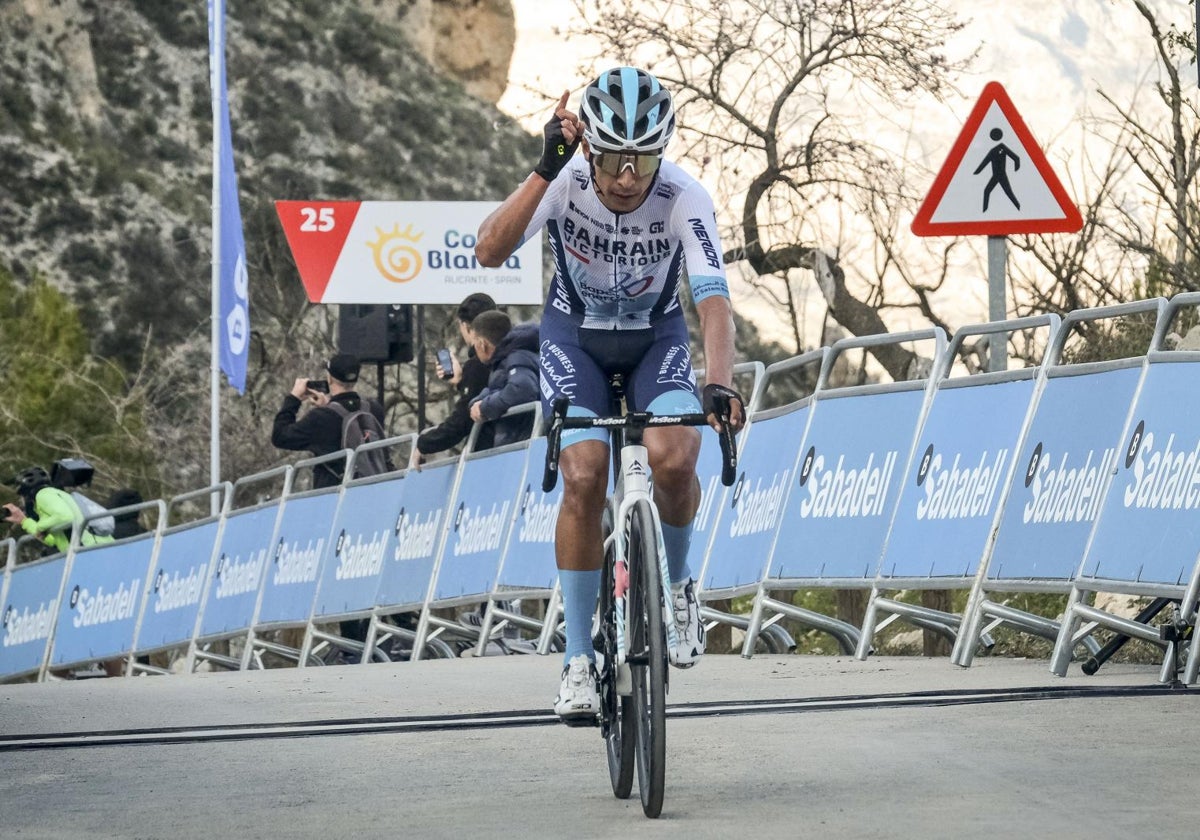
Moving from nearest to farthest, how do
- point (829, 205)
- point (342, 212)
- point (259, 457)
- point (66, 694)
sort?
point (66, 694)
point (342, 212)
point (829, 205)
point (259, 457)

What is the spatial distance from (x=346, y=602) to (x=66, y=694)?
5321 mm

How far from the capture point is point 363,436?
16.6 metres

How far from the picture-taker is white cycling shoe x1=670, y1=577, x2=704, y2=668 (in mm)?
6125

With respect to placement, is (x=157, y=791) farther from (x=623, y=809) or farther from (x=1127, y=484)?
(x=1127, y=484)

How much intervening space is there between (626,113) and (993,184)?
5.89 meters

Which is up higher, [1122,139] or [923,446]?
[1122,139]

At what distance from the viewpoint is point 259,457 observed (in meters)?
41.6

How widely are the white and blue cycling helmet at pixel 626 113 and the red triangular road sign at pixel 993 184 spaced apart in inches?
221

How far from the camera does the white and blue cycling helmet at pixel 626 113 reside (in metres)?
6.12

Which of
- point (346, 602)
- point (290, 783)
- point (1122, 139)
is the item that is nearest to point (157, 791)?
point (290, 783)

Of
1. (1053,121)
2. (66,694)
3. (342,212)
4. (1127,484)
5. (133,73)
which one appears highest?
(133,73)

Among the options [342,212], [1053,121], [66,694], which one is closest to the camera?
[66,694]

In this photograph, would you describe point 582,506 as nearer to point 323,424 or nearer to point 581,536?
point 581,536

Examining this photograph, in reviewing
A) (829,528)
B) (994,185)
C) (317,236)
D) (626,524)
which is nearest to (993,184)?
(994,185)
